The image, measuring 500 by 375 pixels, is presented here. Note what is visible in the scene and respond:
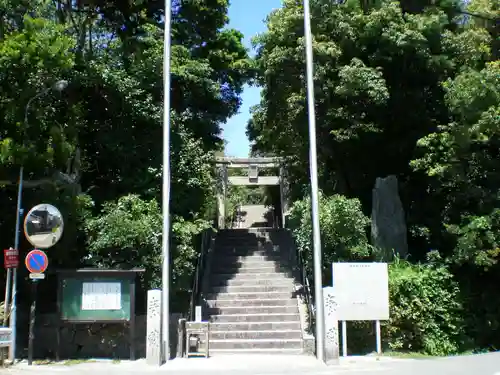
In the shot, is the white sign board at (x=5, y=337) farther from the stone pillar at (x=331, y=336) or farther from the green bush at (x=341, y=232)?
the green bush at (x=341, y=232)

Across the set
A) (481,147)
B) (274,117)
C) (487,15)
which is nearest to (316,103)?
(274,117)

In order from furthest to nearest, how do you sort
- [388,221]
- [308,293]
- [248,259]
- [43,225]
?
1. [248,259]
2. [388,221]
3. [308,293]
4. [43,225]

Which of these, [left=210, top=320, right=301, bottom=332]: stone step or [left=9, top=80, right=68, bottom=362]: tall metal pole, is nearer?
[left=9, top=80, right=68, bottom=362]: tall metal pole

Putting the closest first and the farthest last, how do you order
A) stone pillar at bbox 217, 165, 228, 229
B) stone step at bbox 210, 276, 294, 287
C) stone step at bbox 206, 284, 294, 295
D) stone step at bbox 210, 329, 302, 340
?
stone step at bbox 210, 329, 302, 340 < stone step at bbox 206, 284, 294, 295 < stone step at bbox 210, 276, 294, 287 < stone pillar at bbox 217, 165, 228, 229

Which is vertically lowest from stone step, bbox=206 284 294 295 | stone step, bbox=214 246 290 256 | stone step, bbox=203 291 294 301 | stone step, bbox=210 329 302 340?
stone step, bbox=210 329 302 340

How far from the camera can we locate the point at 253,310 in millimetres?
13719

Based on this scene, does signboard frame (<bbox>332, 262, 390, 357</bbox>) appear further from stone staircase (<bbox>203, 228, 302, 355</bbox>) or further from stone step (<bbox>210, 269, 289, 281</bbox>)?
stone step (<bbox>210, 269, 289, 281</bbox>)

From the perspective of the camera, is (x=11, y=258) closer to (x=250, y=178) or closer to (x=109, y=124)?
(x=109, y=124)

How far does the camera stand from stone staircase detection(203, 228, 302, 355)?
41.4ft

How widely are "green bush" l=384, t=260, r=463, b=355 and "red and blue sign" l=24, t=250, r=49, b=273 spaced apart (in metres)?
8.00

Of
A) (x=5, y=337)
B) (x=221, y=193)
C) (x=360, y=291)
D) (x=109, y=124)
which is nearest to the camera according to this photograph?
(x=5, y=337)

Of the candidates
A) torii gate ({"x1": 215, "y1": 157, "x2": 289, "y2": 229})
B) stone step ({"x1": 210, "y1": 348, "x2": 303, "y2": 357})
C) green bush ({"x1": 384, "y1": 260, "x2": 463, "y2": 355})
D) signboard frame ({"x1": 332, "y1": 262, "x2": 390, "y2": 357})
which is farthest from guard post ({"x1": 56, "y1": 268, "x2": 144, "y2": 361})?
torii gate ({"x1": 215, "y1": 157, "x2": 289, "y2": 229})

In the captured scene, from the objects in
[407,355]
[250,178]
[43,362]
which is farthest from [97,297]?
[250,178]

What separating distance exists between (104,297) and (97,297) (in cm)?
16
